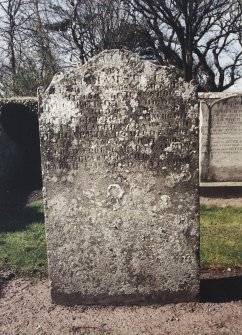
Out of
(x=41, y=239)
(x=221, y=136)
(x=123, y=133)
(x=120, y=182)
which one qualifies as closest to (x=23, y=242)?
(x=41, y=239)

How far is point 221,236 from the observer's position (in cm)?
607

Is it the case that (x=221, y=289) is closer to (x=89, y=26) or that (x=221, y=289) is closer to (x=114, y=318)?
(x=114, y=318)

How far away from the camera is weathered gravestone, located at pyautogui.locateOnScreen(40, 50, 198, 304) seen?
387cm

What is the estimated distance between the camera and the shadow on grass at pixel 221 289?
4.22 m

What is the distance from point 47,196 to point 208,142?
18.8 ft


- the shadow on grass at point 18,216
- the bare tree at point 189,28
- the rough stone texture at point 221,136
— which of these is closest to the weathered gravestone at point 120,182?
the shadow on grass at point 18,216

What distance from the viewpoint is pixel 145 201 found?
402 cm

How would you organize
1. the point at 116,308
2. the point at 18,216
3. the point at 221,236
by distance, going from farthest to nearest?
1. the point at 18,216
2. the point at 221,236
3. the point at 116,308

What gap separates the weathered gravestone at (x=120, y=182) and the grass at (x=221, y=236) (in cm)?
113

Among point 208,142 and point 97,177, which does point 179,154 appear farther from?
point 208,142

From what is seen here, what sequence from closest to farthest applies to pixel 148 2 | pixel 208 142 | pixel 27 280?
pixel 27 280
pixel 208 142
pixel 148 2

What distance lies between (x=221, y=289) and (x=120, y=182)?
64.4 inches

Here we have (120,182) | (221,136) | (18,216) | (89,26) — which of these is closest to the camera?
(120,182)

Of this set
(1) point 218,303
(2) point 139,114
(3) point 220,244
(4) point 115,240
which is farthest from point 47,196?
(3) point 220,244
